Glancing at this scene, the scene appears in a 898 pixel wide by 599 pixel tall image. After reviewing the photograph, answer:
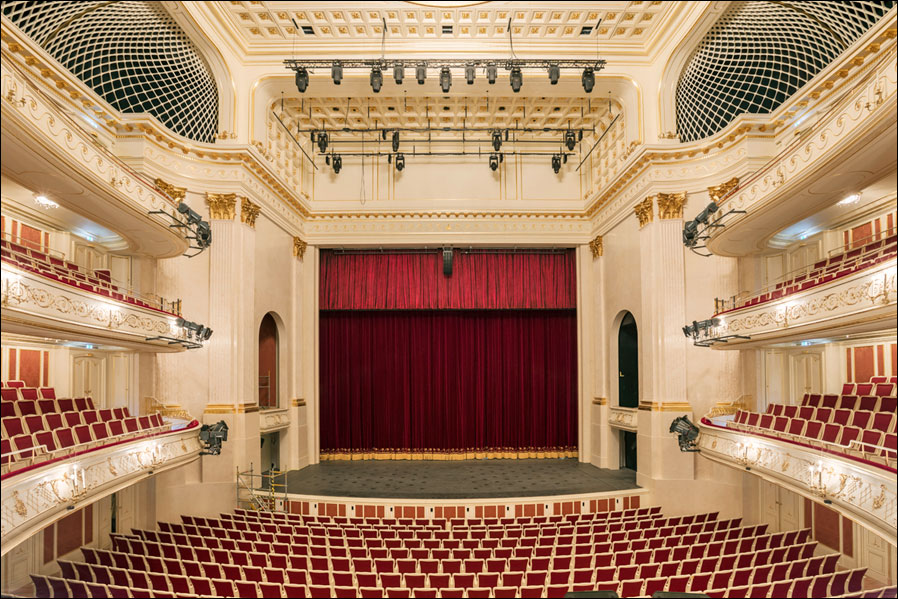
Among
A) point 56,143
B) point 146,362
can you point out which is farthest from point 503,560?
point 146,362

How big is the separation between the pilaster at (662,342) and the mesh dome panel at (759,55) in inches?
97.4

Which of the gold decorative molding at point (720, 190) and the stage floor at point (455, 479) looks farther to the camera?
the stage floor at point (455, 479)

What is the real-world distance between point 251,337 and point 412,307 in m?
6.19

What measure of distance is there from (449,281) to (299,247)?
4849mm

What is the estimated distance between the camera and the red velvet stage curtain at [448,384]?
66.1 feet

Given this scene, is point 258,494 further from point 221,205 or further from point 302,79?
point 302,79

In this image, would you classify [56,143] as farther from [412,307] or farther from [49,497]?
[412,307]

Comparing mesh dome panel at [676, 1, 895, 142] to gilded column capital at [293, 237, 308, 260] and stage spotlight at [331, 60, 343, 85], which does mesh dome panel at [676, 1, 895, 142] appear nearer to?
stage spotlight at [331, 60, 343, 85]

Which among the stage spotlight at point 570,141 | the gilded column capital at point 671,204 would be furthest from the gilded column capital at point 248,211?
the gilded column capital at point 671,204

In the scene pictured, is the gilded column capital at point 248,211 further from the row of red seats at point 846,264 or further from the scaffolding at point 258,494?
the row of red seats at point 846,264

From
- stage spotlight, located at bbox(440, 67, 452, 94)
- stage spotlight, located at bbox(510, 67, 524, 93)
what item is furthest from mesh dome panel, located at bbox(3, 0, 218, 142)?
stage spotlight, located at bbox(510, 67, 524, 93)

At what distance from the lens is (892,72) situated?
7.07 m

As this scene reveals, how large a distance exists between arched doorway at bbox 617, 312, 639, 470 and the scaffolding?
30.7 ft

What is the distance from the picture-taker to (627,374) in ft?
57.0
